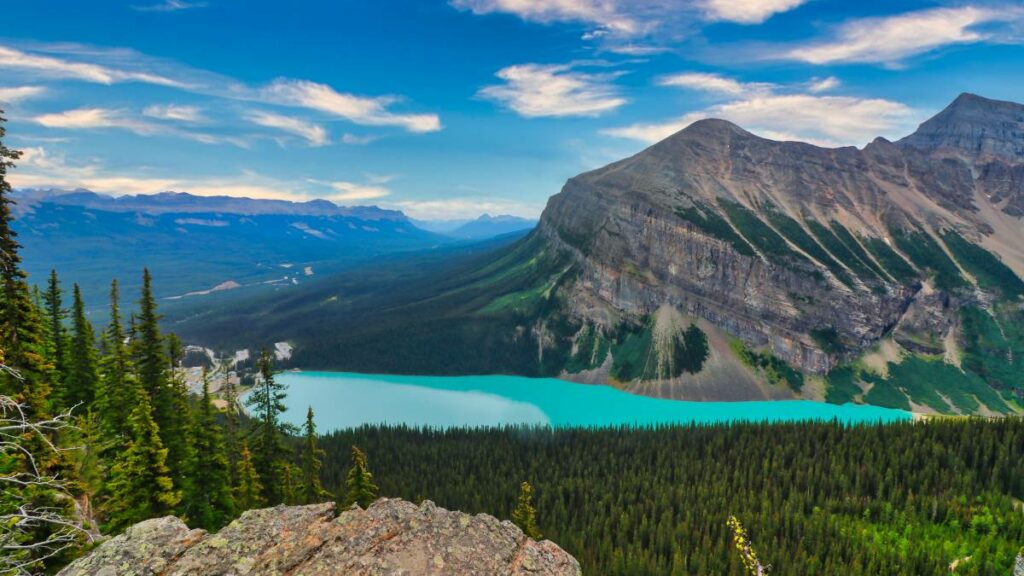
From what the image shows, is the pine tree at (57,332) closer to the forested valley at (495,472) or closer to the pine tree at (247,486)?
the forested valley at (495,472)

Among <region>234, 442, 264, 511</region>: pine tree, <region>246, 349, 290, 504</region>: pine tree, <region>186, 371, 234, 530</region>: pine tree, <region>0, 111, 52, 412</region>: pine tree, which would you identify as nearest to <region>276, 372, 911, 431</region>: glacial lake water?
<region>246, 349, 290, 504</region>: pine tree

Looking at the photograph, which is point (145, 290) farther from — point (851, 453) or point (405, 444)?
point (851, 453)

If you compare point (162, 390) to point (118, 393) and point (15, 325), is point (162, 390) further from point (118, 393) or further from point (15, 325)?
point (15, 325)

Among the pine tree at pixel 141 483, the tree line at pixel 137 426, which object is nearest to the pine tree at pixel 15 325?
the tree line at pixel 137 426

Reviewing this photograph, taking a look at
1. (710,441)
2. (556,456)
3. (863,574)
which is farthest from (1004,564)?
(556,456)

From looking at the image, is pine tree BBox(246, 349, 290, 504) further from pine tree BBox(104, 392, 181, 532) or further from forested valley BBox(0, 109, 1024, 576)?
pine tree BBox(104, 392, 181, 532)

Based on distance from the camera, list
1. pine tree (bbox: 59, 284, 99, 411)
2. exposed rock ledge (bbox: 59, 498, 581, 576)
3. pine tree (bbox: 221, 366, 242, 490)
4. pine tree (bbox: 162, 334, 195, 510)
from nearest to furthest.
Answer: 1. exposed rock ledge (bbox: 59, 498, 581, 576)
2. pine tree (bbox: 162, 334, 195, 510)
3. pine tree (bbox: 221, 366, 242, 490)
4. pine tree (bbox: 59, 284, 99, 411)

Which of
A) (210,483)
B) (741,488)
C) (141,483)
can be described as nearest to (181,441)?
(210,483)
